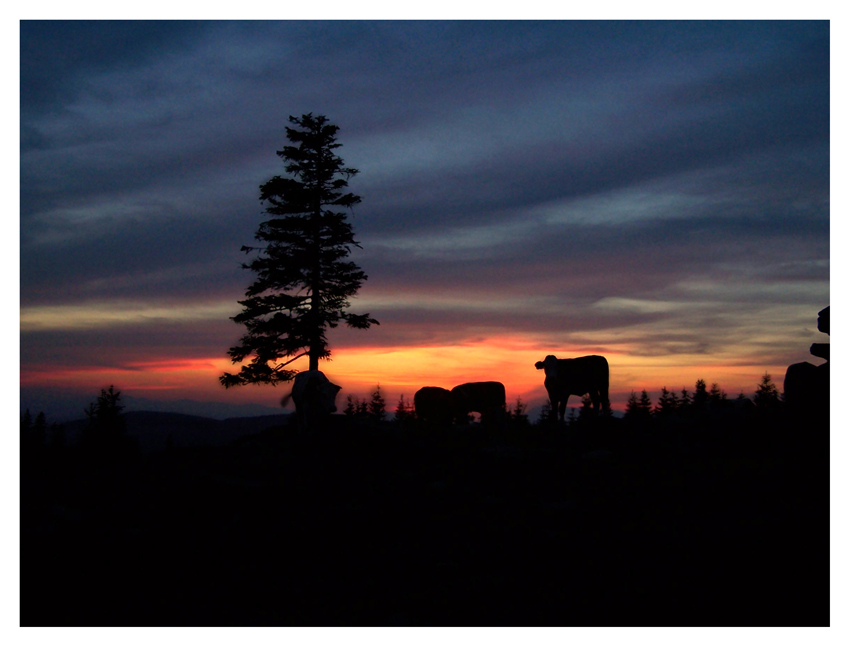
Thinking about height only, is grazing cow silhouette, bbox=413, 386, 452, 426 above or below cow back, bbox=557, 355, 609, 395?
below

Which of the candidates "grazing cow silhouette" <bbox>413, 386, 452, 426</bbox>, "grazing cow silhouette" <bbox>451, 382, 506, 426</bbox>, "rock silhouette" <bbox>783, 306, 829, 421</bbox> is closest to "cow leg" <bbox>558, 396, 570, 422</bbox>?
"grazing cow silhouette" <bbox>451, 382, 506, 426</bbox>

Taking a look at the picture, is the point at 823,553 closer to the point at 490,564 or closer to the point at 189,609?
the point at 490,564

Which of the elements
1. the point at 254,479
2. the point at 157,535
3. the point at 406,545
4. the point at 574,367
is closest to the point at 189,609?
the point at 157,535

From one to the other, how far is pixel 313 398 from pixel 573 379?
33.7 ft

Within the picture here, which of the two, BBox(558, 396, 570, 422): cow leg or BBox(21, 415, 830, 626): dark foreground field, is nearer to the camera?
BBox(21, 415, 830, 626): dark foreground field

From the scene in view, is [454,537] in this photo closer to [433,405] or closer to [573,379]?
[573,379]

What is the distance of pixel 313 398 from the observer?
1001 inches

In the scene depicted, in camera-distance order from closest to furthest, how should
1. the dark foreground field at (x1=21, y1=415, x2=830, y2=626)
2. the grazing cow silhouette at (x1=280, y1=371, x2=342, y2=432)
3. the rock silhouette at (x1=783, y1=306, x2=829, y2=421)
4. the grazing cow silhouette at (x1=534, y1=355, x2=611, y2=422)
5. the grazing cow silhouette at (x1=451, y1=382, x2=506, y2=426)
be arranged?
the dark foreground field at (x1=21, y1=415, x2=830, y2=626) < the rock silhouette at (x1=783, y1=306, x2=829, y2=421) < the grazing cow silhouette at (x1=280, y1=371, x2=342, y2=432) < the grazing cow silhouette at (x1=534, y1=355, x2=611, y2=422) < the grazing cow silhouette at (x1=451, y1=382, x2=506, y2=426)

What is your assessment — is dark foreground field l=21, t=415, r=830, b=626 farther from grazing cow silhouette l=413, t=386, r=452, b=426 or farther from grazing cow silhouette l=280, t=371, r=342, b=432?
grazing cow silhouette l=413, t=386, r=452, b=426

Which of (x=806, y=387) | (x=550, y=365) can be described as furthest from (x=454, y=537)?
(x=550, y=365)

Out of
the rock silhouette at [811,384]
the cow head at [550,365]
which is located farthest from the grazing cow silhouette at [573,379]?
the rock silhouette at [811,384]

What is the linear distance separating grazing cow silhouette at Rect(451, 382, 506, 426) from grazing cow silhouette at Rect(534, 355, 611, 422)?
8.08 feet

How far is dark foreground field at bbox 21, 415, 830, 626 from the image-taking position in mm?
10273
